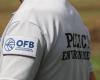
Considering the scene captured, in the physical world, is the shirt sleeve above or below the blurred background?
below

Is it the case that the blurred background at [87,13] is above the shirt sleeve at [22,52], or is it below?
above

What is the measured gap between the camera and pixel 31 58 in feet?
5.63

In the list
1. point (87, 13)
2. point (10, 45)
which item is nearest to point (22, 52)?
point (10, 45)

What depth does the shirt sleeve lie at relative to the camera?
1705 mm

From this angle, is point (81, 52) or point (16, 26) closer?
point (16, 26)

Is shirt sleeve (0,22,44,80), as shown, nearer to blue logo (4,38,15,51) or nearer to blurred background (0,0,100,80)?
blue logo (4,38,15,51)

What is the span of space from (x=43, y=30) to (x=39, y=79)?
0.63ft

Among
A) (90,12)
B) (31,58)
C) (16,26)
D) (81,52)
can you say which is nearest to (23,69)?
(31,58)

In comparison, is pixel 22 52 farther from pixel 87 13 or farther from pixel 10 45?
pixel 87 13

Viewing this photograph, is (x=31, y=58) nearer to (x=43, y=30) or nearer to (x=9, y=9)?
(x=43, y=30)

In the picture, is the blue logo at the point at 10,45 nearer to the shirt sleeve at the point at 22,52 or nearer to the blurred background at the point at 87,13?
the shirt sleeve at the point at 22,52

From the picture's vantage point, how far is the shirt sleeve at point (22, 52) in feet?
5.59

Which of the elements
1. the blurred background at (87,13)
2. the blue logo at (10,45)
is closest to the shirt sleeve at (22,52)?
the blue logo at (10,45)

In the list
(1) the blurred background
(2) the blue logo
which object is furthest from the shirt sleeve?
(1) the blurred background
